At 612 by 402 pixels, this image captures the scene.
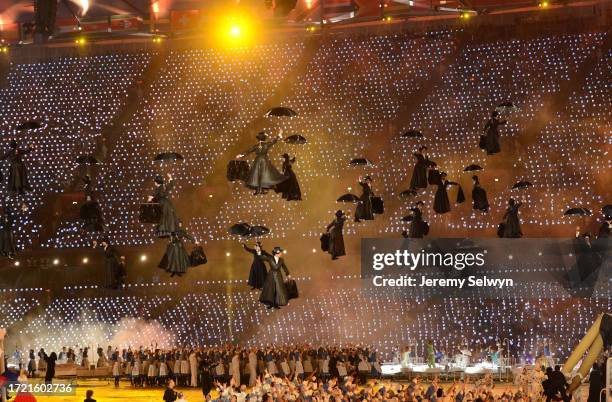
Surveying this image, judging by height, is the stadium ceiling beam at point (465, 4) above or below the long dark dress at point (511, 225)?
above

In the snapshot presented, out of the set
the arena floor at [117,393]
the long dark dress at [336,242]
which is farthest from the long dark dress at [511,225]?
the arena floor at [117,393]

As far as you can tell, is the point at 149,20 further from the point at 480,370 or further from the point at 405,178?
the point at 480,370

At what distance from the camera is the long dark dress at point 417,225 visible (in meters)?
21.4

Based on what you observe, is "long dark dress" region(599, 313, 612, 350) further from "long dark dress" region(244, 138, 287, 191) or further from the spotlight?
the spotlight

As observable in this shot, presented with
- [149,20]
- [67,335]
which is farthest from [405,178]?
[67,335]

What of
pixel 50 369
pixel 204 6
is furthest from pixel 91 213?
pixel 204 6

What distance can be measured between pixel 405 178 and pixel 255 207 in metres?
3.80

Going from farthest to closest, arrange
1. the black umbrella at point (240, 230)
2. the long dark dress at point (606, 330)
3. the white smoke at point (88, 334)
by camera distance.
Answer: the white smoke at point (88, 334) < the black umbrella at point (240, 230) < the long dark dress at point (606, 330)

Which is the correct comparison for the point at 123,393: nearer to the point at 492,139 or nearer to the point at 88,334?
the point at 88,334

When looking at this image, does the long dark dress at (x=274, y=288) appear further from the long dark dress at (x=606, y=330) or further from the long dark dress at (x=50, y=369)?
the long dark dress at (x=50, y=369)

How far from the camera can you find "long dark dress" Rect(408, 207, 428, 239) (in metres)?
21.4

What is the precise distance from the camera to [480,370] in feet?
66.4

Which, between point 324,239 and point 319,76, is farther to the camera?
point 319,76

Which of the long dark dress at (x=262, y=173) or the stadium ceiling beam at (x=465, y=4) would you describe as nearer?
the long dark dress at (x=262, y=173)
